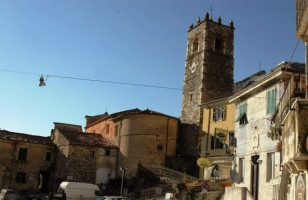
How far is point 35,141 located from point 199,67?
70.6ft

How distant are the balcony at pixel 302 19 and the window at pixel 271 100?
1249 cm

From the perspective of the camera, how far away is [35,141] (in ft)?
148

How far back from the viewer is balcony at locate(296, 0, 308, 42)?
36.4 ft

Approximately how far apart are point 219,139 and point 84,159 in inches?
637

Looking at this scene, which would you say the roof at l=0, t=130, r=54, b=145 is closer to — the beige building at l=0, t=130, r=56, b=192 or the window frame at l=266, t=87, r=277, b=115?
the beige building at l=0, t=130, r=56, b=192

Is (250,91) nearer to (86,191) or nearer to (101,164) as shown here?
(86,191)

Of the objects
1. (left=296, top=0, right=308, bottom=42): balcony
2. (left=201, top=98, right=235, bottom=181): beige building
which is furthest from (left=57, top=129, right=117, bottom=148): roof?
(left=296, top=0, right=308, bottom=42): balcony

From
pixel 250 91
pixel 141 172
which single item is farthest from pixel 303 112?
pixel 141 172

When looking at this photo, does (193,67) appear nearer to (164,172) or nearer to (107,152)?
(107,152)

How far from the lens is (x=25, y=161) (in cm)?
4341

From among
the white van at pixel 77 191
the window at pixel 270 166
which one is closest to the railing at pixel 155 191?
the white van at pixel 77 191

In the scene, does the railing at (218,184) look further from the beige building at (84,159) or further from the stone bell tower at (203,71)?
the beige building at (84,159)

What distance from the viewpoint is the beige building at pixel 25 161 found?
42156 mm

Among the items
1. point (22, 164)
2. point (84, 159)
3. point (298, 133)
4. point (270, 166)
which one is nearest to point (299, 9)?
point (298, 133)
